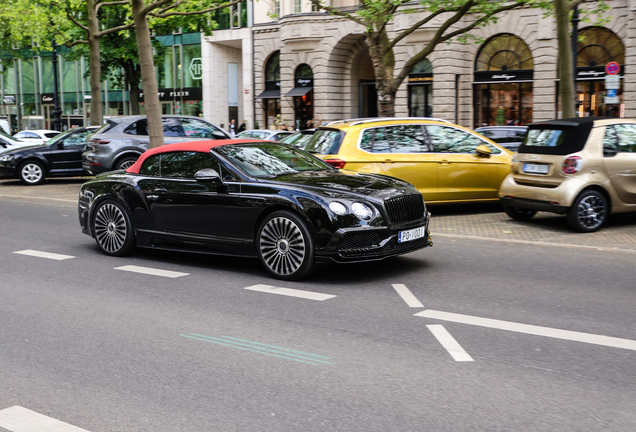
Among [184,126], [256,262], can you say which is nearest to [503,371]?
[256,262]

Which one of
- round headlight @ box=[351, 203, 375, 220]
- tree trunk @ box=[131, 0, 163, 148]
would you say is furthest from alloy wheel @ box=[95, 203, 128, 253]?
tree trunk @ box=[131, 0, 163, 148]

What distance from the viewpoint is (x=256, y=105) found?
40.4m

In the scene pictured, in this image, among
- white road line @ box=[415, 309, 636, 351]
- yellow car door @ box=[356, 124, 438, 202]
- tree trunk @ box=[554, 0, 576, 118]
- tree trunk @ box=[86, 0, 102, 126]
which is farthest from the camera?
tree trunk @ box=[86, 0, 102, 126]

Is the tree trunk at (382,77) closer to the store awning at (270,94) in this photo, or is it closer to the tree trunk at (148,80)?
the tree trunk at (148,80)

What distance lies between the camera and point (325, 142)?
11492 millimetres

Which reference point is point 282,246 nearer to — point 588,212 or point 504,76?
point 588,212

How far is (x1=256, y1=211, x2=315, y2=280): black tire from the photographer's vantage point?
22.8ft

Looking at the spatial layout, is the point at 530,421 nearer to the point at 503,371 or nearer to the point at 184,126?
the point at 503,371

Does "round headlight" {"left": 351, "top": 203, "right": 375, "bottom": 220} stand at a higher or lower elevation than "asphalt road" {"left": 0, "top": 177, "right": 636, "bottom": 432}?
higher

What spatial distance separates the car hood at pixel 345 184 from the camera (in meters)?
7.08

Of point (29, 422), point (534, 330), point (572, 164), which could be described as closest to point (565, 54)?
point (572, 164)

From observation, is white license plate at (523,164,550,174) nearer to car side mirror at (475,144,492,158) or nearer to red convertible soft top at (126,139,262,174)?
car side mirror at (475,144,492,158)

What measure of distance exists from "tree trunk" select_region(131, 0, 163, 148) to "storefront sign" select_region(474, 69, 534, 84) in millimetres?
17132

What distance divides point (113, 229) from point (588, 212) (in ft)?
21.2
